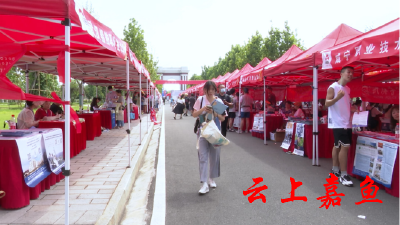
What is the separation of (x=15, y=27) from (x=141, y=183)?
3.35 metres

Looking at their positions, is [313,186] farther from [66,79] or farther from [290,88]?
[290,88]

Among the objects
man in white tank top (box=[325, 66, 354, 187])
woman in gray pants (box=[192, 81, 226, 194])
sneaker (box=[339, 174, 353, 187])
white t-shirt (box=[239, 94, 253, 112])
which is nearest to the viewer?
woman in gray pants (box=[192, 81, 226, 194])

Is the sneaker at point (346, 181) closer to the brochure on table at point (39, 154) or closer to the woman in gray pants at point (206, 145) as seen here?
the woman in gray pants at point (206, 145)

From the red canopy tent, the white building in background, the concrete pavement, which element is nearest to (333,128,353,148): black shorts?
the concrete pavement

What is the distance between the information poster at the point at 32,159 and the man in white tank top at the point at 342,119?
478 centimetres

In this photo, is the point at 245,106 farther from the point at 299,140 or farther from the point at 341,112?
the point at 341,112

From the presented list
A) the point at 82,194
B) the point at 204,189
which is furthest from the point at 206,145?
the point at 82,194

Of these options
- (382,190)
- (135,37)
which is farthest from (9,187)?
(135,37)

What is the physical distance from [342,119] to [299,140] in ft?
8.32

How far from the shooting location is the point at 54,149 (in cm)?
446

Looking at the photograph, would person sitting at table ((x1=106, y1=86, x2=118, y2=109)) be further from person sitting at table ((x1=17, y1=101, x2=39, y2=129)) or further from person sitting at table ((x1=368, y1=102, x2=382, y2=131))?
person sitting at table ((x1=368, y1=102, x2=382, y2=131))

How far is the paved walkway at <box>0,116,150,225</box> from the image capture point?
10.9 feet

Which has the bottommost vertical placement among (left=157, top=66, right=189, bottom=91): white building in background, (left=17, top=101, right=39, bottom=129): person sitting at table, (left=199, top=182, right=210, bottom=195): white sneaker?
(left=199, top=182, right=210, bottom=195): white sneaker

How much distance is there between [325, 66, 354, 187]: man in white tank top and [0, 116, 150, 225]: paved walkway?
12.9ft
